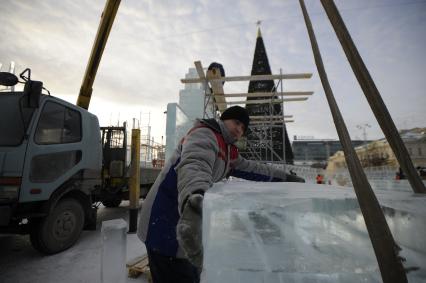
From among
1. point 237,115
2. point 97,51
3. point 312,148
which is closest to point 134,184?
point 97,51

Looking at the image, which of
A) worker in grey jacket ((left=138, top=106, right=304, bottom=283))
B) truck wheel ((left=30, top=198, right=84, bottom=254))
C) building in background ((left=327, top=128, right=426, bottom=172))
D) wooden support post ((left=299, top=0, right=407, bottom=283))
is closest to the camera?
wooden support post ((left=299, top=0, right=407, bottom=283))

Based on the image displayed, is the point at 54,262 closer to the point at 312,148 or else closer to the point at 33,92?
the point at 33,92

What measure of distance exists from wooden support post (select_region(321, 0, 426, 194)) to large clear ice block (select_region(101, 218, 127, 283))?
1677 millimetres

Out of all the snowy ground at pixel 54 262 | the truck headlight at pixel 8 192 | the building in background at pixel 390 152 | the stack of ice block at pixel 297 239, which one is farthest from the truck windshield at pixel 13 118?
the building in background at pixel 390 152

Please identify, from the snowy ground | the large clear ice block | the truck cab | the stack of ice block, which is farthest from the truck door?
the stack of ice block

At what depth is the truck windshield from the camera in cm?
355

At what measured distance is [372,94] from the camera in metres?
0.91

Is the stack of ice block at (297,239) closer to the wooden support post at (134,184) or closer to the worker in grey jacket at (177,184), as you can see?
the worker in grey jacket at (177,184)

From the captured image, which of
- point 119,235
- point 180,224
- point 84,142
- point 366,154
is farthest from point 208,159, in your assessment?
point 366,154

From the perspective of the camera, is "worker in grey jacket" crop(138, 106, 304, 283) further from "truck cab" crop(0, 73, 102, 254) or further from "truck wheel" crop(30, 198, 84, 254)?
"truck wheel" crop(30, 198, 84, 254)

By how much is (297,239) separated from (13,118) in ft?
14.3

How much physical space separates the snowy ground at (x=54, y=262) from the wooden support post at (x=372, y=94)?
3.15m

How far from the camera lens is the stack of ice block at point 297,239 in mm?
704

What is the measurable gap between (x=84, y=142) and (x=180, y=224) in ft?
13.7
